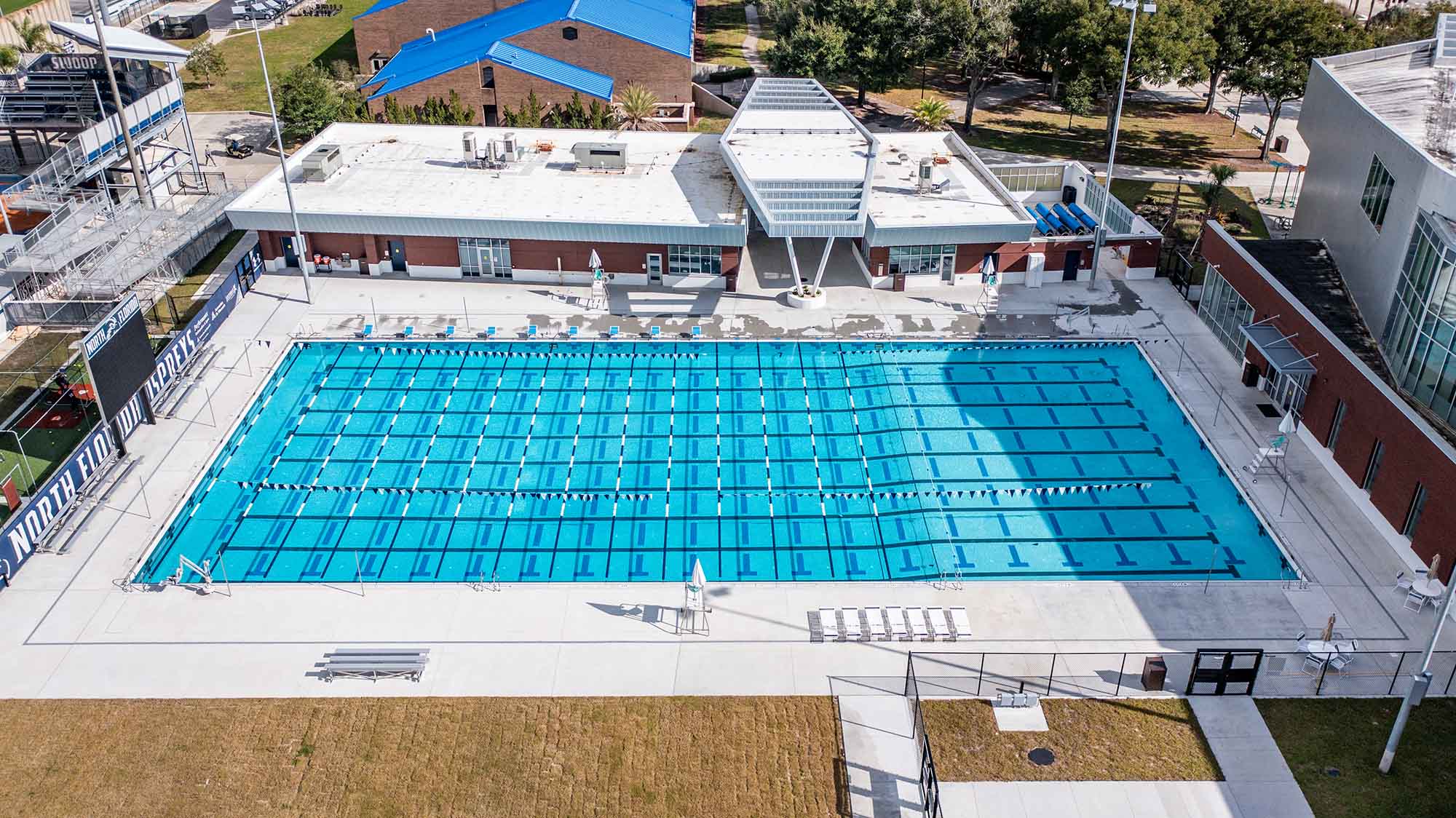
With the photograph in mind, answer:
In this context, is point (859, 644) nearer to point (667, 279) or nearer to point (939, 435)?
point (939, 435)

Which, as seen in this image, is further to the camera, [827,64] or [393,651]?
[827,64]

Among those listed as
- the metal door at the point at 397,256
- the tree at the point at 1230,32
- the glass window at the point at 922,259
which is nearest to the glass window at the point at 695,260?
the glass window at the point at 922,259

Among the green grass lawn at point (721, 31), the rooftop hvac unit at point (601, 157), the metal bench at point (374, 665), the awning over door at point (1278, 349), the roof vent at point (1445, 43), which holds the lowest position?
the metal bench at point (374, 665)

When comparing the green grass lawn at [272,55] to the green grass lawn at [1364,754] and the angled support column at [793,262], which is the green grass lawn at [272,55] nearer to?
the angled support column at [793,262]

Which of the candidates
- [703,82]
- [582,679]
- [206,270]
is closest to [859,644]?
[582,679]

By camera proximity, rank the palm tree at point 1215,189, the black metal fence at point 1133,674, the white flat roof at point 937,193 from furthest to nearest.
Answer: the palm tree at point 1215,189 < the white flat roof at point 937,193 < the black metal fence at point 1133,674
